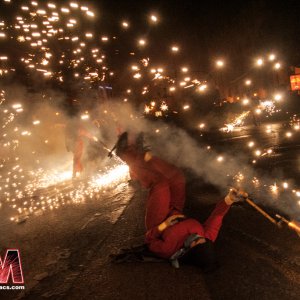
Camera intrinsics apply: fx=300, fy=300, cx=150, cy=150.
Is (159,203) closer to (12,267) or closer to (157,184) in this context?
(157,184)

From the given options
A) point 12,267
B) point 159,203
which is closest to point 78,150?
point 12,267

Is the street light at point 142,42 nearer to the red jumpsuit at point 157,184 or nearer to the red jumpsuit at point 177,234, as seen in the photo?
the red jumpsuit at point 157,184

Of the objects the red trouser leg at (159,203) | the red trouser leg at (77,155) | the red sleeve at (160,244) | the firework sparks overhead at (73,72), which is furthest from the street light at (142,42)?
the red sleeve at (160,244)

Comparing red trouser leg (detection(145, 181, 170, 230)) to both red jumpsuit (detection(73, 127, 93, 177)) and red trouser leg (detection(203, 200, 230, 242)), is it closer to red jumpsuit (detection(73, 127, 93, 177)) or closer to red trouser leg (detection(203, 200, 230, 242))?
red trouser leg (detection(203, 200, 230, 242))

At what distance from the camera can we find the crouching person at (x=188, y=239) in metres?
3.57

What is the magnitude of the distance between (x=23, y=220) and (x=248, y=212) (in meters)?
4.77

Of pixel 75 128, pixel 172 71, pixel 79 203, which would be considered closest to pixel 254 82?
pixel 172 71

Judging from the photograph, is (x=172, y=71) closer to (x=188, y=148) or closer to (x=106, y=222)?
(x=188, y=148)

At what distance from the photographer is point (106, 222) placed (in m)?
5.88

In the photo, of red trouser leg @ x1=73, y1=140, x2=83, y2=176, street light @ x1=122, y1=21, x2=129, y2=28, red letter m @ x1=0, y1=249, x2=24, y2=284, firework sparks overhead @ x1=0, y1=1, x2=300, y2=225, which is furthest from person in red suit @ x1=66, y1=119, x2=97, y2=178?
red letter m @ x1=0, y1=249, x2=24, y2=284

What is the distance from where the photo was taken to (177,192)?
13.0 feet

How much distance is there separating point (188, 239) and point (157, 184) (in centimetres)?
76

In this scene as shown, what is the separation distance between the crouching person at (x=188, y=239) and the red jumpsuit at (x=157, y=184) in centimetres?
13

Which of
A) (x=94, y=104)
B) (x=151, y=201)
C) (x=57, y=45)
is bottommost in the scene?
(x=151, y=201)
